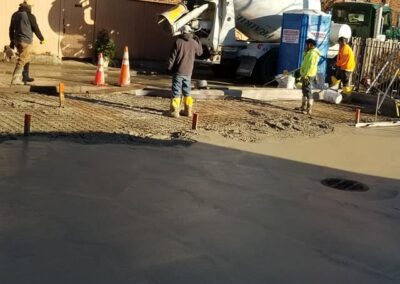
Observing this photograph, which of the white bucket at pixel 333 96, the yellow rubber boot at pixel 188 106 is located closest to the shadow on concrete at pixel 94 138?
the yellow rubber boot at pixel 188 106

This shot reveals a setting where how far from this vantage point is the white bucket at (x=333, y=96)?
15.4 metres

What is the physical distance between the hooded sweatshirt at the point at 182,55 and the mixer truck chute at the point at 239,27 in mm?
6039

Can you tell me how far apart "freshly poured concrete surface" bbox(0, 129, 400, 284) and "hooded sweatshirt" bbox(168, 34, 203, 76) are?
9.39 ft

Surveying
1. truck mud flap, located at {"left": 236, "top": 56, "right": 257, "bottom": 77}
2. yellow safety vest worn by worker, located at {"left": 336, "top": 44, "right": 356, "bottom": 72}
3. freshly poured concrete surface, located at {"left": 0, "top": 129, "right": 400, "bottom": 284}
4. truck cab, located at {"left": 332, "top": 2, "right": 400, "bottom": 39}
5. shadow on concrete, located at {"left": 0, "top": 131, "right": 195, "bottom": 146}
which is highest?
truck cab, located at {"left": 332, "top": 2, "right": 400, "bottom": 39}

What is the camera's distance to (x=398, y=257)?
5227 mm

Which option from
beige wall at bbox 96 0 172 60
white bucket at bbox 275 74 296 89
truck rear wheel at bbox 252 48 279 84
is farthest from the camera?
beige wall at bbox 96 0 172 60

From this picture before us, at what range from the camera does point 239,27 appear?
1906cm

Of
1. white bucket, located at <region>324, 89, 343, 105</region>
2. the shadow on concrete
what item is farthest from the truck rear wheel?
the shadow on concrete

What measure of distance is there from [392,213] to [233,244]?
229 centimetres

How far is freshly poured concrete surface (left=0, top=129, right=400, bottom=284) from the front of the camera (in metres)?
4.58

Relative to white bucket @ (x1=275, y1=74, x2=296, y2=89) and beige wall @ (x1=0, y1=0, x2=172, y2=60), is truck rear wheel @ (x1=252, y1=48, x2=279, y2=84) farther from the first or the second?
beige wall @ (x1=0, y1=0, x2=172, y2=60)

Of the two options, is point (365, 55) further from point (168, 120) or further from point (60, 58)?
point (60, 58)

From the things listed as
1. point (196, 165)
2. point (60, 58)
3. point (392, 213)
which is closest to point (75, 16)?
point (60, 58)

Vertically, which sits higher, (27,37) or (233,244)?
(27,37)
